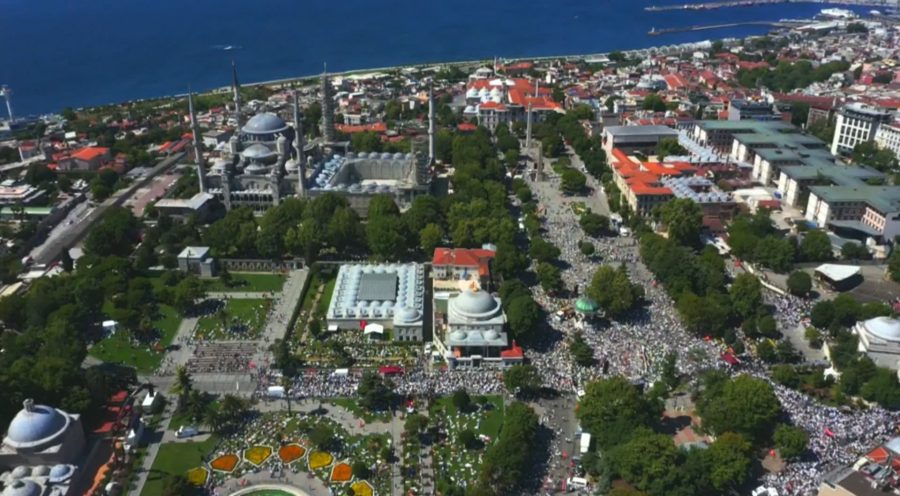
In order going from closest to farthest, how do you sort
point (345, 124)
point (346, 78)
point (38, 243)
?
point (38, 243) < point (345, 124) < point (346, 78)

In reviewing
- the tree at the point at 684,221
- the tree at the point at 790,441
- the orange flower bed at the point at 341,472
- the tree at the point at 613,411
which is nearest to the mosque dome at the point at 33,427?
the orange flower bed at the point at 341,472

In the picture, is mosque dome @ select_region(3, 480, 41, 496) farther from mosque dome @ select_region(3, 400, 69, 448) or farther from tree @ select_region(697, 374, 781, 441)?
tree @ select_region(697, 374, 781, 441)

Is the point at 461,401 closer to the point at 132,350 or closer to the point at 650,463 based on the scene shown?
the point at 650,463

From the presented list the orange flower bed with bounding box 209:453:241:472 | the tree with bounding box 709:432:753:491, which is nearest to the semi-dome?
the tree with bounding box 709:432:753:491

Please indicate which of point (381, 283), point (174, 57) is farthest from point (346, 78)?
point (381, 283)

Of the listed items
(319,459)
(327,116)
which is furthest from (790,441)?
(327,116)

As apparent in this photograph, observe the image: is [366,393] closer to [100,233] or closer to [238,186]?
[100,233]
